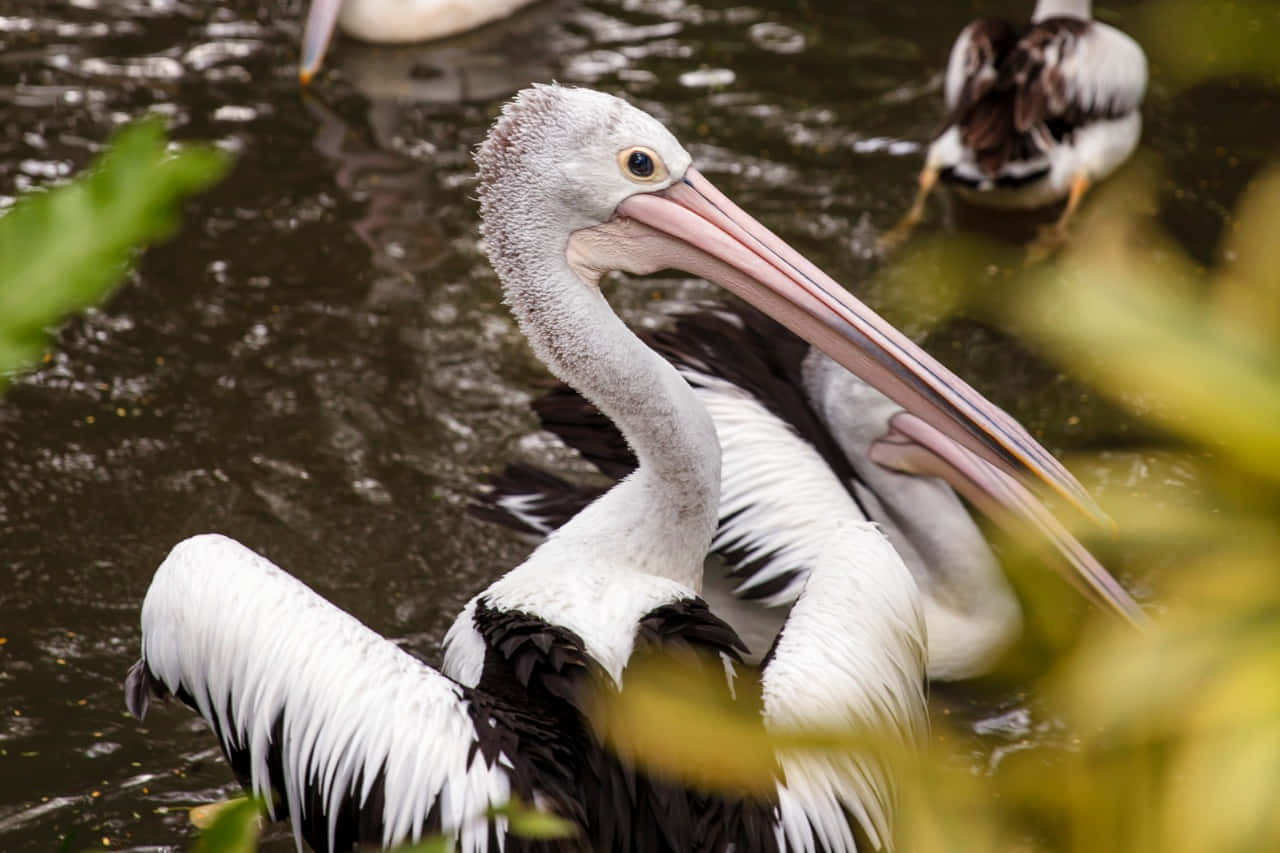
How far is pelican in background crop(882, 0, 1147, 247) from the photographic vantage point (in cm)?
484

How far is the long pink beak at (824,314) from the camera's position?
7.86 feet

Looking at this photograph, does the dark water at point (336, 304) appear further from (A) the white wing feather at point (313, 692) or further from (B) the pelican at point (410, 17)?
(A) the white wing feather at point (313, 692)

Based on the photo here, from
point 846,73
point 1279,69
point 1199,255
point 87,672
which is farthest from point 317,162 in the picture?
point 1279,69

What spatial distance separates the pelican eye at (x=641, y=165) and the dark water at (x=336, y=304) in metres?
1.10

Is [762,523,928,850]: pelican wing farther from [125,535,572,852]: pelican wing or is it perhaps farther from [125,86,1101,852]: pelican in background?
[125,535,572,852]: pelican wing

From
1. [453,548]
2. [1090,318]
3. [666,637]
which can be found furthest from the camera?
[453,548]

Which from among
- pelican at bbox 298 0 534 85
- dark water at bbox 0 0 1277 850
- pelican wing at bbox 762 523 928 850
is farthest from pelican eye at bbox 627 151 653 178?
pelican at bbox 298 0 534 85

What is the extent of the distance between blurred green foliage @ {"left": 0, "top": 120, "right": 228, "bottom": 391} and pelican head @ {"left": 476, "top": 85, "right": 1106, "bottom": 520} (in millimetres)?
1853

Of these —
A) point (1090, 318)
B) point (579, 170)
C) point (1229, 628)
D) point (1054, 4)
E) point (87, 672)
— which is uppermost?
point (1090, 318)

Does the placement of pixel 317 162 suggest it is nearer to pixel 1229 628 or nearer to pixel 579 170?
pixel 579 170

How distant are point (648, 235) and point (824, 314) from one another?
1.04 ft

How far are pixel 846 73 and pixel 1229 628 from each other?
17.5 ft

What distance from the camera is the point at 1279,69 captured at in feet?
2.75

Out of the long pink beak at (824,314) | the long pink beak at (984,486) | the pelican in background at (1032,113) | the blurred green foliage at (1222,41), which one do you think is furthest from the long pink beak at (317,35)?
Result: the blurred green foliage at (1222,41)
